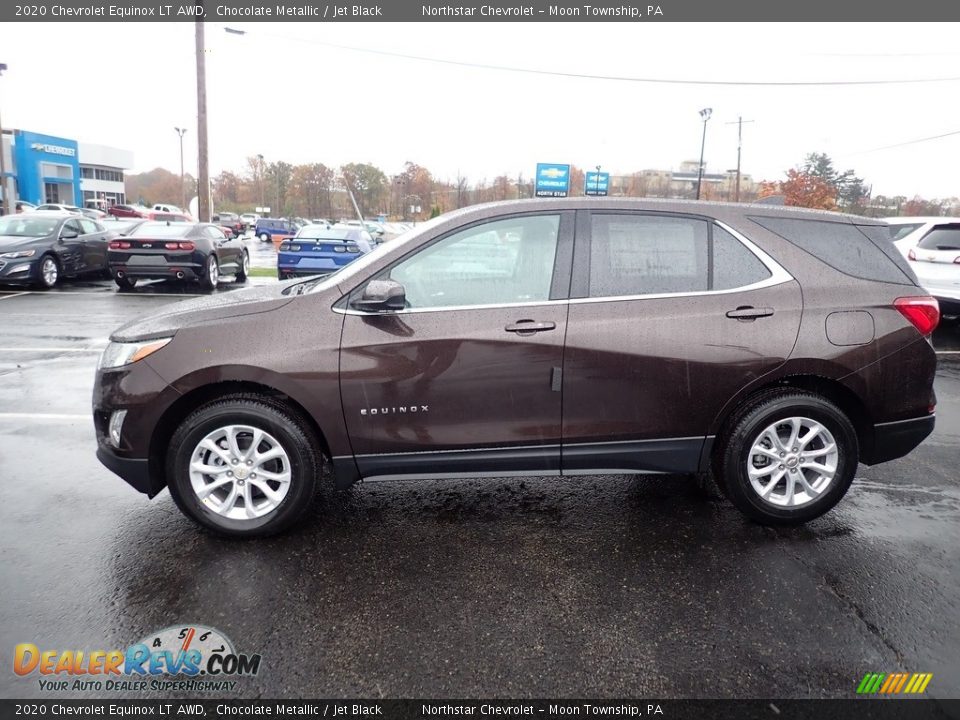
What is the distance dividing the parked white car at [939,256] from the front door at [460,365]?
26.5ft

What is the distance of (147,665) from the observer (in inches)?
99.4

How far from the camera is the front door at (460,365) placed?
3369mm

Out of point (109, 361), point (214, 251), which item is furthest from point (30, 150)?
point (109, 361)

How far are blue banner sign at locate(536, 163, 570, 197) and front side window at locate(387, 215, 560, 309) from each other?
62.6 feet

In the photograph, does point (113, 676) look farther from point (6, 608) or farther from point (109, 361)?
point (109, 361)

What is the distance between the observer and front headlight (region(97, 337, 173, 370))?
11.0 ft

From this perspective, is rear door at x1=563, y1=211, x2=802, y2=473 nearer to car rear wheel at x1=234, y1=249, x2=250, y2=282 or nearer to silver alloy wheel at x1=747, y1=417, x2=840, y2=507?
silver alloy wheel at x1=747, y1=417, x2=840, y2=507

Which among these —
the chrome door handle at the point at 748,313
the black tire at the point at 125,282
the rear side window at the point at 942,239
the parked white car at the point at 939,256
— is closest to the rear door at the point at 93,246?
the black tire at the point at 125,282

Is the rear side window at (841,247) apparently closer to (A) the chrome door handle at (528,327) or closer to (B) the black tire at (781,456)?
(B) the black tire at (781,456)

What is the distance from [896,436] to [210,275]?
1362 cm

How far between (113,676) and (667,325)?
115 inches

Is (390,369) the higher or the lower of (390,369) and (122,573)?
the higher

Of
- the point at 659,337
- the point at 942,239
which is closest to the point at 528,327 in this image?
the point at 659,337

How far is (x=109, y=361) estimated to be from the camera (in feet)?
11.3
